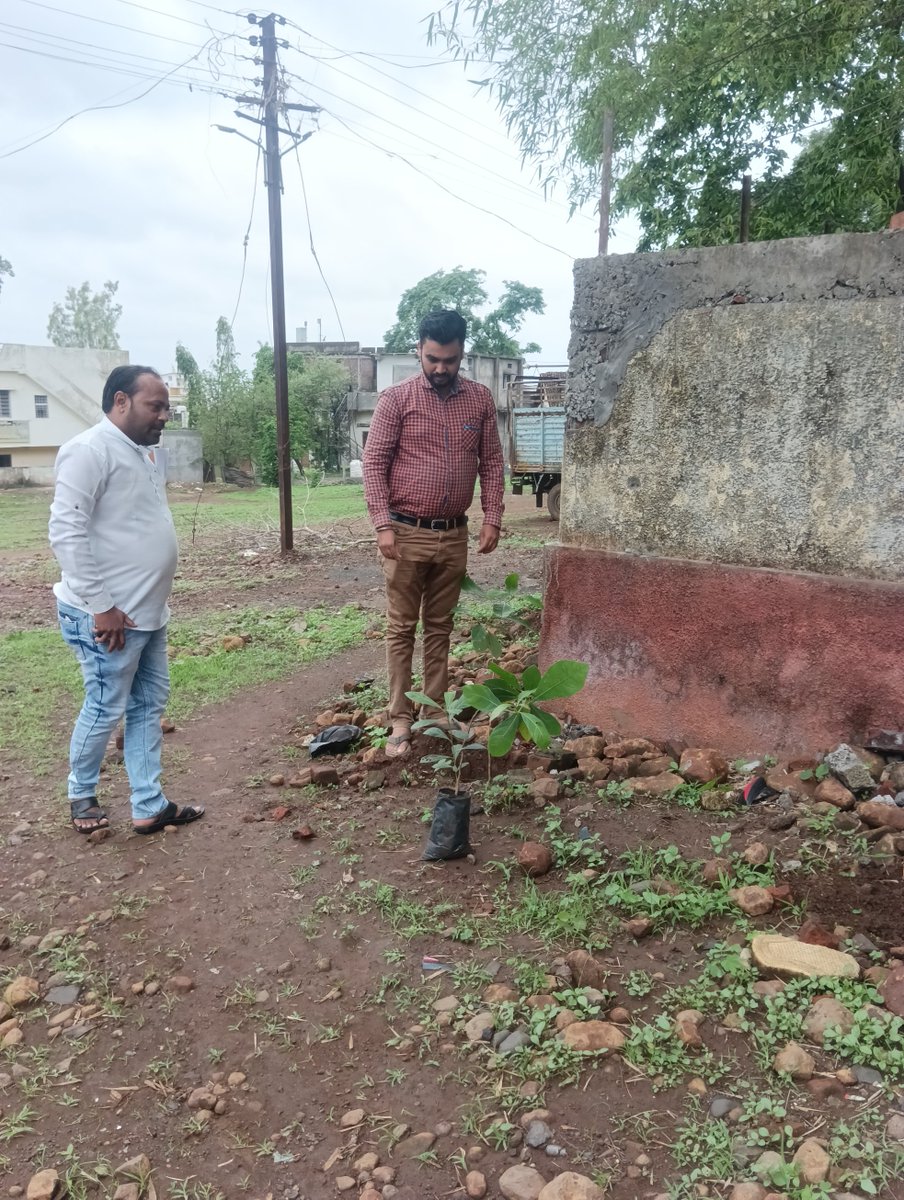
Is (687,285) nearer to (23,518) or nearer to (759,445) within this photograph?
(759,445)

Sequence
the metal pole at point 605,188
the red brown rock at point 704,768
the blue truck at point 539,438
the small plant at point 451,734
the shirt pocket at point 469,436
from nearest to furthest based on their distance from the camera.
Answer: the small plant at point 451,734 → the red brown rock at point 704,768 → the shirt pocket at point 469,436 → the metal pole at point 605,188 → the blue truck at point 539,438

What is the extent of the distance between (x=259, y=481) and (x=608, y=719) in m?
28.9

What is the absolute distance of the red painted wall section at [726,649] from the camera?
3.29 metres

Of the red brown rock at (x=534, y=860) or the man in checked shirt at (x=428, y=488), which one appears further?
the man in checked shirt at (x=428, y=488)

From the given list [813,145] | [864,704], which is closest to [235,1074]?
[864,704]

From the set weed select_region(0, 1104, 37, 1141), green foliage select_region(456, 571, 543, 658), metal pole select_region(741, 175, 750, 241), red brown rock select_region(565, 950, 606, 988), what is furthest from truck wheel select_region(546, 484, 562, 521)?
weed select_region(0, 1104, 37, 1141)

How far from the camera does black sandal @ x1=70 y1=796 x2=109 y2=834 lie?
137 inches

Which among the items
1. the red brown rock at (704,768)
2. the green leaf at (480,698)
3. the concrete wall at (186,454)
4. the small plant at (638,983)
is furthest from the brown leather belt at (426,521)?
the concrete wall at (186,454)

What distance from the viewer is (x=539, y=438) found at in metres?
14.2

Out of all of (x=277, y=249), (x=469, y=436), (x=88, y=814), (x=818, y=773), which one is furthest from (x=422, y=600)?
(x=277, y=249)

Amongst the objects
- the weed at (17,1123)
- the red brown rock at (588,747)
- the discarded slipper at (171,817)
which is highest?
the red brown rock at (588,747)

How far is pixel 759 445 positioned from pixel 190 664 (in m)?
3.99

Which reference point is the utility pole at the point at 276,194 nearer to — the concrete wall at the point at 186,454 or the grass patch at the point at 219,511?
the grass patch at the point at 219,511

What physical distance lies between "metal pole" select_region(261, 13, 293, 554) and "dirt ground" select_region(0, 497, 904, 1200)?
24.3 ft
